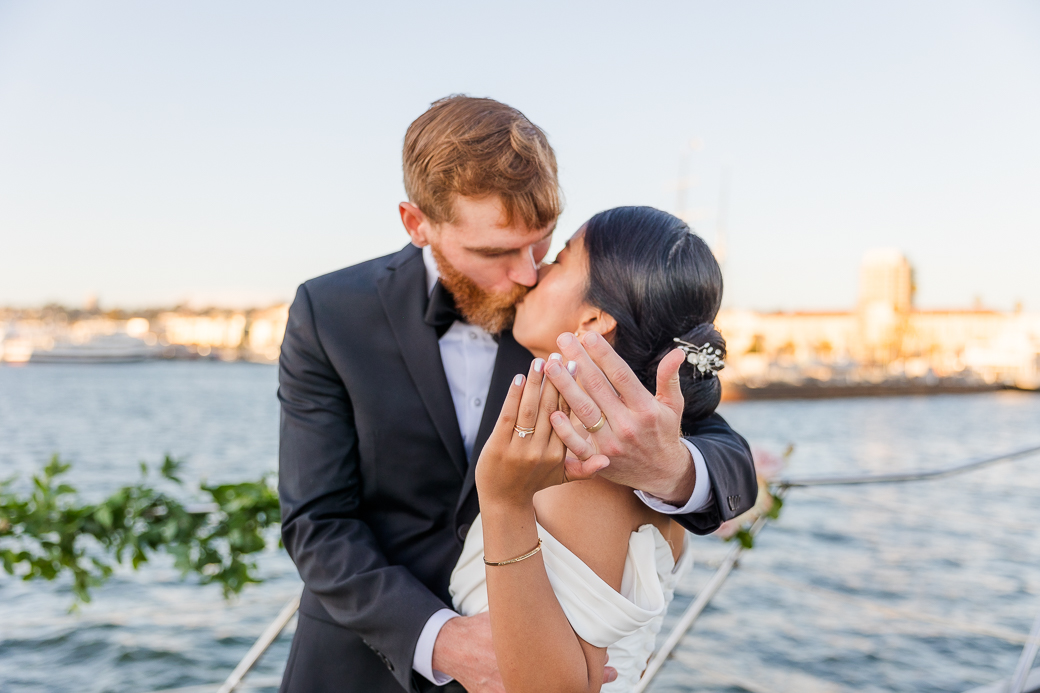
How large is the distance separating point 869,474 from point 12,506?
3.24 m

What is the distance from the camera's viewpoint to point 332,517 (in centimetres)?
165

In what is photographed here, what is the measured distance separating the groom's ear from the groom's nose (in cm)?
23

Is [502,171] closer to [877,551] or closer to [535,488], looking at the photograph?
[535,488]

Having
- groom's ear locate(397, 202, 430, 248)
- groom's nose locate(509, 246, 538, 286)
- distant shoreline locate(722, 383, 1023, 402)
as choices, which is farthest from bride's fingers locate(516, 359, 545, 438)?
distant shoreline locate(722, 383, 1023, 402)

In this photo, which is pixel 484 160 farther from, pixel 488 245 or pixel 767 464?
pixel 767 464

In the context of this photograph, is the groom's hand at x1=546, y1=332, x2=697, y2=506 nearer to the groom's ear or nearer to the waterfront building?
the groom's ear

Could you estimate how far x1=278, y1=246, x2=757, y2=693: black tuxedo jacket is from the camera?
160 cm

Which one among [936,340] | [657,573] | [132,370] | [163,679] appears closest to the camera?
[657,573]

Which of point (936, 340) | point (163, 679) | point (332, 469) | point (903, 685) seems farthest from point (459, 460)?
point (936, 340)

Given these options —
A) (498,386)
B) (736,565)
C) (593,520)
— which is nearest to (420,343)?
(498,386)

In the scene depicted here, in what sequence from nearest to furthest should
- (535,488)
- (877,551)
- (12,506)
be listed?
1. (535,488)
2. (12,506)
3. (877,551)

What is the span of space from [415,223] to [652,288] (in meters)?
0.59

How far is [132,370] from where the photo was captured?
309ft

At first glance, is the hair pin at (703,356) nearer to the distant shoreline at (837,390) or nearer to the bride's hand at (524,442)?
the bride's hand at (524,442)
